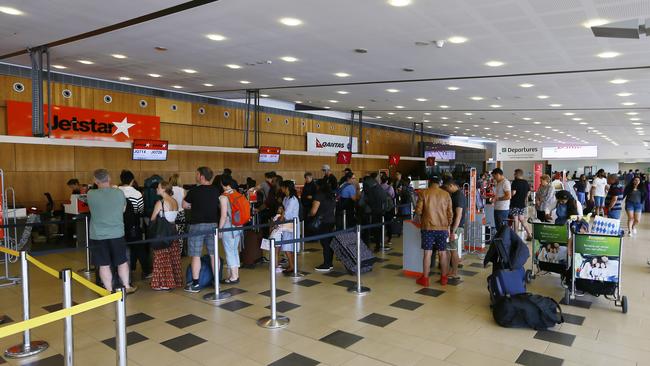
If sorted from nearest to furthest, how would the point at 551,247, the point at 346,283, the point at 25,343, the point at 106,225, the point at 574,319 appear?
the point at 25,343
the point at 574,319
the point at 106,225
the point at 551,247
the point at 346,283

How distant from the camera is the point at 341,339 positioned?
3.88 meters

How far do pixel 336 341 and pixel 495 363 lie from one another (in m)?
1.33

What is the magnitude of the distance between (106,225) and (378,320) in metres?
3.09

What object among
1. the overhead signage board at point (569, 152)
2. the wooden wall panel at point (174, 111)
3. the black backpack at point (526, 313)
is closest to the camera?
the black backpack at point (526, 313)

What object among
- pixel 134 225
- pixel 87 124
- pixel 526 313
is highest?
pixel 87 124

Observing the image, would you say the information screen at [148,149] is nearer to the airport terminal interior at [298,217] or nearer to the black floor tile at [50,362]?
the airport terminal interior at [298,217]

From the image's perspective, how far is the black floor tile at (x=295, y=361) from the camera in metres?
3.37

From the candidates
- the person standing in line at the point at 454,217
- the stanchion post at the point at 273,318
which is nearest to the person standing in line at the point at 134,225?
the stanchion post at the point at 273,318

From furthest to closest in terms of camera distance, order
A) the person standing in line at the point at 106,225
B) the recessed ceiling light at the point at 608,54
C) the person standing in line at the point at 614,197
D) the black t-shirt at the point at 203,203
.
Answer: the person standing in line at the point at 614,197 < the recessed ceiling light at the point at 608,54 < the black t-shirt at the point at 203,203 < the person standing in line at the point at 106,225

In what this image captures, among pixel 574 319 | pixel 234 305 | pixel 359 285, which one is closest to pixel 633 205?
pixel 574 319

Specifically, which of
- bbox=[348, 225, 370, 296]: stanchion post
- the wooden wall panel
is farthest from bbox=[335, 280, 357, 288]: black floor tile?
the wooden wall panel

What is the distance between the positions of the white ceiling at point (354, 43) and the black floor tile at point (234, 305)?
10.9 feet

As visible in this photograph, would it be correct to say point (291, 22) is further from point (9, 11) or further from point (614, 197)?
point (614, 197)

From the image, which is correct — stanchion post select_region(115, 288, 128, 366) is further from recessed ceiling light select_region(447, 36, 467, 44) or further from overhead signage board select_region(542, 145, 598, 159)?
overhead signage board select_region(542, 145, 598, 159)
